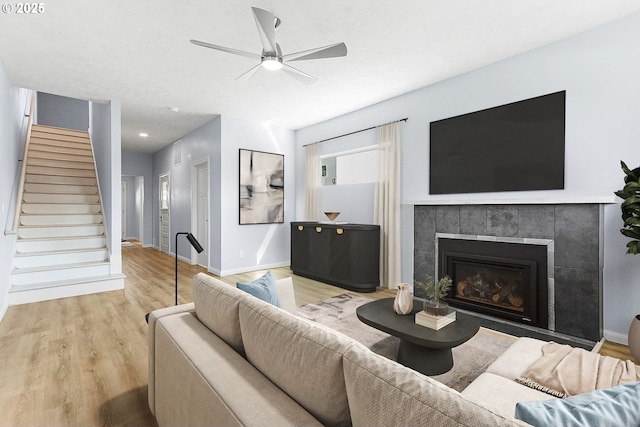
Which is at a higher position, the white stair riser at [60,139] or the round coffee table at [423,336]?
the white stair riser at [60,139]

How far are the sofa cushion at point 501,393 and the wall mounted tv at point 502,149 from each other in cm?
242

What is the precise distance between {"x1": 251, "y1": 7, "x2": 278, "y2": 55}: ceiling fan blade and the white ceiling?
31cm

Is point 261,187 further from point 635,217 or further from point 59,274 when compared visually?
point 635,217

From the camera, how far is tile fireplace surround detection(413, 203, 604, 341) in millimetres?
2789

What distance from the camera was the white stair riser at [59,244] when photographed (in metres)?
4.62

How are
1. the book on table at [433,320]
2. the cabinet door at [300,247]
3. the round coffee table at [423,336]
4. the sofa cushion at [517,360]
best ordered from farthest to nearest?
the cabinet door at [300,247] → the book on table at [433,320] → the round coffee table at [423,336] → the sofa cushion at [517,360]

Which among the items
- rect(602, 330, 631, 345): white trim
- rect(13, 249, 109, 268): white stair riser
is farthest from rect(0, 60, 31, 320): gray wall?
rect(602, 330, 631, 345): white trim

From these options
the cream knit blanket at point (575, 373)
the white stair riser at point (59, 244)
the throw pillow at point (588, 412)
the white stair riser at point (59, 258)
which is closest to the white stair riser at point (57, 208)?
the white stair riser at point (59, 244)

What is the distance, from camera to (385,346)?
2.72 metres

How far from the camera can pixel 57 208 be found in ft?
17.8

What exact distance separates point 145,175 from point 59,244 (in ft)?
16.6

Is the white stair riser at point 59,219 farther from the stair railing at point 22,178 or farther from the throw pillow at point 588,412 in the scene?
the throw pillow at point 588,412

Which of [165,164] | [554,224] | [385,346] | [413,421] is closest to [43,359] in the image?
[385,346]

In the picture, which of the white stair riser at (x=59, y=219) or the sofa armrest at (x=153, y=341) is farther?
the white stair riser at (x=59, y=219)
